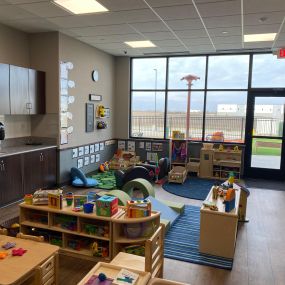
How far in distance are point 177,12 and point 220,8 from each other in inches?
25.0

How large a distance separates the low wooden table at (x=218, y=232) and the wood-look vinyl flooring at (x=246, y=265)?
20 cm

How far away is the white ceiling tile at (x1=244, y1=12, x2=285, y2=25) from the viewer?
4.50m

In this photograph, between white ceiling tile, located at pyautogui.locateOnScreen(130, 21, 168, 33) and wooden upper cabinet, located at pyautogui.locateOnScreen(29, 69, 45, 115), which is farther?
wooden upper cabinet, located at pyautogui.locateOnScreen(29, 69, 45, 115)

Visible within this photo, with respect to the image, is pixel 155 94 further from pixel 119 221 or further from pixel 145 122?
pixel 119 221

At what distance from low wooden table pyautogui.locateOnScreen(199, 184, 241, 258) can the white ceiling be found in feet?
9.23

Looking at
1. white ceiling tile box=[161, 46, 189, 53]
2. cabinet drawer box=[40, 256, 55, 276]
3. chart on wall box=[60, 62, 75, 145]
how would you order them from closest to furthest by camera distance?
cabinet drawer box=[40, 256, 55, 276] → chart on wall box=[60, 62, 75, 145] → white ceiling tile box=[161, 46, 189, 53]

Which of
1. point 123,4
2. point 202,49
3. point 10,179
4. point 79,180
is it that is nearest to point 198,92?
point 202,49

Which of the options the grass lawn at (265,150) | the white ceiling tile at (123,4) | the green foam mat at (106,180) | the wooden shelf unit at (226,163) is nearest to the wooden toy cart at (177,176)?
the wooden shelf unit at (226,163)

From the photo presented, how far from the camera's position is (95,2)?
165 inches

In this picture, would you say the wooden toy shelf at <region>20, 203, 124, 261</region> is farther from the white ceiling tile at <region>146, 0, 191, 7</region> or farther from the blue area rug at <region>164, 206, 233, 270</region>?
the white ceiling tile at <region>146, 0, 191, 7</region>

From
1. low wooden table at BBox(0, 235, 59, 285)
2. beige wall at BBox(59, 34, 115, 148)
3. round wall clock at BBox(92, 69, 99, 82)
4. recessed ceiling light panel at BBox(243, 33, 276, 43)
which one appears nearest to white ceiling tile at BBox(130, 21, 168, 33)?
beige wall at BBox(59, 34, 115, 148)

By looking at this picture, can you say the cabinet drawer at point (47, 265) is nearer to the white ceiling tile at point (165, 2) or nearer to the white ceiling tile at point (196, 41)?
the white ceiling tile at point (165, 2)

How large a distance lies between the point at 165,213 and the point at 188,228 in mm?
420

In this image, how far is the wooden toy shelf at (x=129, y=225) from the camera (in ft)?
10.5
